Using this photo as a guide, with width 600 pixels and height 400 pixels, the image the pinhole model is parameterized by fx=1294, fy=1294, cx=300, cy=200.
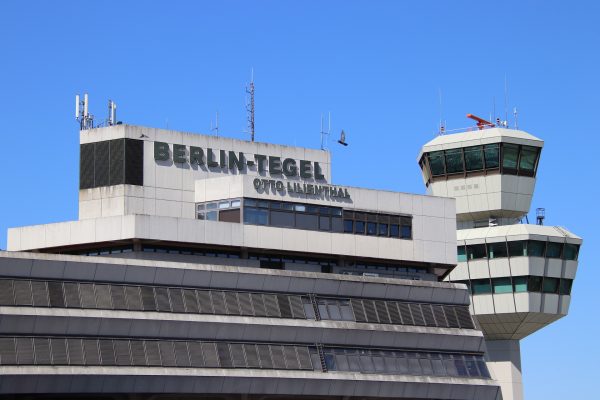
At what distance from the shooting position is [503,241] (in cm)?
12038

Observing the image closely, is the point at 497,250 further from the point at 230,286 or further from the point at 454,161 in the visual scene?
the point at 230,286

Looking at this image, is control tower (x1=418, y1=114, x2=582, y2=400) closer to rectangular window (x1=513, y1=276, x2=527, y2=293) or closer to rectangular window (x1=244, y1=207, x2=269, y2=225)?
rectangular window (x1=513, y1=276, x2=527, y2=293)

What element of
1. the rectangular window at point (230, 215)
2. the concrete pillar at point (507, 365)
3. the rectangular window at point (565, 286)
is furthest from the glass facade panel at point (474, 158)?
the rectangular window at point (230, 215)

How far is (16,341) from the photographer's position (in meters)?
73.8

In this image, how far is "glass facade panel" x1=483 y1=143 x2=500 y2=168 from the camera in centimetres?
12275

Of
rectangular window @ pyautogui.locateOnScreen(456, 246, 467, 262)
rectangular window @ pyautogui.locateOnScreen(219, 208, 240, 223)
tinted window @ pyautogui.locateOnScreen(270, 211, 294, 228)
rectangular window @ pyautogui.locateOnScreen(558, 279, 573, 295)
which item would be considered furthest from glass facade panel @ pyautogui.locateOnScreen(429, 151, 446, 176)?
rectangular window @ pyautogui.locateOnScreen(219, 208, 240, 223)

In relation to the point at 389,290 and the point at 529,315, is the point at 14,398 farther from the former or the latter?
the point at 529,315

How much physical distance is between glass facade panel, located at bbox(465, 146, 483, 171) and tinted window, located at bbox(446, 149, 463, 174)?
2.29 feet

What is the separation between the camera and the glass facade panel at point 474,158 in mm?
123688

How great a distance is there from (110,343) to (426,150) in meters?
55.9

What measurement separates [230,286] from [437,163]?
46.9 meters

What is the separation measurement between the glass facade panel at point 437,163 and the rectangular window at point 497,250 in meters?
9.56

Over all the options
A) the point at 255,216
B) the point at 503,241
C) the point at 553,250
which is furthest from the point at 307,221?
the point at 553,250

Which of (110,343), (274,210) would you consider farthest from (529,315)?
(110,343)
